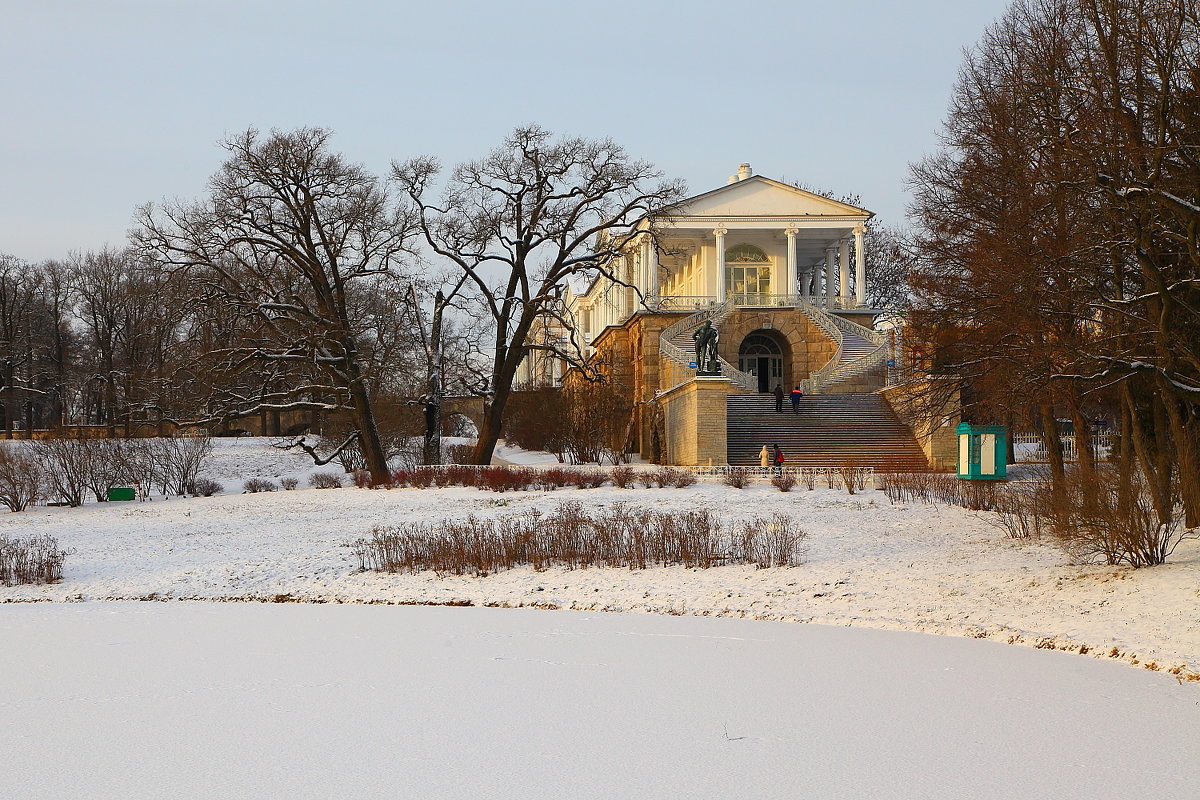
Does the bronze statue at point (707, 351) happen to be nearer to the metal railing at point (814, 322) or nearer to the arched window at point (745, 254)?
the metal railing at point (814, 322)

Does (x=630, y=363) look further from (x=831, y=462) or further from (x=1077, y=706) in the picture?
(x=1077, y=706)

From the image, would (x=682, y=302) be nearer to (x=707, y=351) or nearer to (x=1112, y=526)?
(x=707, y=351)

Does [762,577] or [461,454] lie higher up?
[461,454]

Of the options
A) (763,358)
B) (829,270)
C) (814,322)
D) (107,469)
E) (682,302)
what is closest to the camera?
(107,469)

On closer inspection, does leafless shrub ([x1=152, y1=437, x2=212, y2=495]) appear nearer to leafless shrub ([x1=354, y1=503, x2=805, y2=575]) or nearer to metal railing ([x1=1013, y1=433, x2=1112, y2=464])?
A: leafless shrub ([x1=354, y1=503, x2=805, y2=575])

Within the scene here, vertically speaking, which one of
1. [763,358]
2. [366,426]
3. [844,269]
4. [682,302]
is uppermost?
[844,269]

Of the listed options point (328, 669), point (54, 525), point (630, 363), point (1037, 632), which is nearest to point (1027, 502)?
point (1037, 632)

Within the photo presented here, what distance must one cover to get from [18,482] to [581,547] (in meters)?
17.7

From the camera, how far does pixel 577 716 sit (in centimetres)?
760

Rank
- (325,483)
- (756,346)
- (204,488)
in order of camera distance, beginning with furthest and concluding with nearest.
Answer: (756,346), (204,488), (325,483)

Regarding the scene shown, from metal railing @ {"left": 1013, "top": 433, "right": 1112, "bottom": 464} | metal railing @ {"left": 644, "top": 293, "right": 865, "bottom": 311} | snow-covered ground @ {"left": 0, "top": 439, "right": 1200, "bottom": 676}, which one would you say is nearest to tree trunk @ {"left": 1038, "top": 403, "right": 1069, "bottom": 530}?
snow-covered ground @ {"left": 0, "top": 439, "right": 1200, "bottom": 676}

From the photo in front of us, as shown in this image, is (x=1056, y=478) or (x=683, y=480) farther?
(x=683, y=480)

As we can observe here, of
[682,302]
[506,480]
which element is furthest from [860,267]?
[506,480]

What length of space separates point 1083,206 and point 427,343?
928 inches
